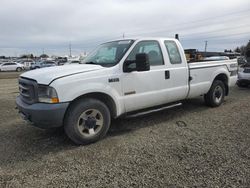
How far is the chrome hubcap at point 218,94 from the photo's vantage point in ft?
19.7

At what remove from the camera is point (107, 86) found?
3.81m

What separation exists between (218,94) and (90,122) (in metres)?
4.12

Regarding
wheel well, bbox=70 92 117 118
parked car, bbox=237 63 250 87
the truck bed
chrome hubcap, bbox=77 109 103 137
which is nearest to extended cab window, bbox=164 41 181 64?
the truck bed

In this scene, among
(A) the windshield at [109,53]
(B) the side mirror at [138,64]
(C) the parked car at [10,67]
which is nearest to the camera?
(B) the side mirror at [138,64]

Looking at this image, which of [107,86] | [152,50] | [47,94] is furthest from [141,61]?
[47,94]

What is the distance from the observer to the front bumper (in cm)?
331

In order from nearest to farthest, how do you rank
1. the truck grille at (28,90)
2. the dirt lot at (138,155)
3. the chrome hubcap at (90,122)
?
the dirt lot at (138,155) < the truck grille at (28,90) < the chrome hubcap at (90,122)

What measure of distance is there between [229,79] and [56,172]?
5463 mm

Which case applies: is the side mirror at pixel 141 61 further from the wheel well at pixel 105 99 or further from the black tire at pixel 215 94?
the black tire at pixel 215 94

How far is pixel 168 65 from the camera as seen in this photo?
4676 mm

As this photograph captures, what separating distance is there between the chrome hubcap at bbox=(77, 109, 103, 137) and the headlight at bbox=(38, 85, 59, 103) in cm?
57

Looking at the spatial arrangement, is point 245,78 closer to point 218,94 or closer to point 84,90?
point 218,94

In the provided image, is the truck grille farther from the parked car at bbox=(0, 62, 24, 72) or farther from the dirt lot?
the parked car at bbox=(0, 62, 24, 72)

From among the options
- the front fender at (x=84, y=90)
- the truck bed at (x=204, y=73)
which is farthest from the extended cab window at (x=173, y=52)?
the front fender at (x=84, y=90)
